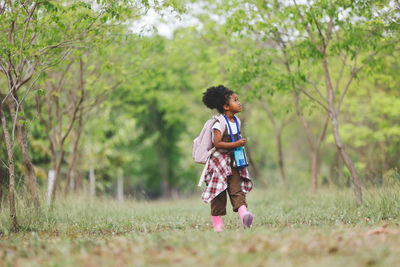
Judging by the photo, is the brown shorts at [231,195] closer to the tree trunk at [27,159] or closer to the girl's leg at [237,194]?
the girl's leg at [237,194]

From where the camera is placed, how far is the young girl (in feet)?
18.6

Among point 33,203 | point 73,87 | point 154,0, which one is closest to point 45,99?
point 73,87

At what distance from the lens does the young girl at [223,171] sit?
566cm

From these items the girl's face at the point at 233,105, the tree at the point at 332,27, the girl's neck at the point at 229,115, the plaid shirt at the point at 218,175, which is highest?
the tree at the point at 332,27

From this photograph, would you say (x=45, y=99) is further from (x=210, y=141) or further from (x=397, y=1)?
(x=397, y=1)

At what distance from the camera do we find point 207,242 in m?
3.89

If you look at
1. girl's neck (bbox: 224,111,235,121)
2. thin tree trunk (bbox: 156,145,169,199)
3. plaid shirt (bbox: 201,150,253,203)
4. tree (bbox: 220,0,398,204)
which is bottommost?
thin tree trunk (bbox: 156,145,169,199)

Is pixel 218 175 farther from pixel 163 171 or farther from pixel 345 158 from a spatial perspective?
pixel 163 171

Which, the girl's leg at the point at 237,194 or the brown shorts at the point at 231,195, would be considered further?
the brown shorts at the point at 231,195

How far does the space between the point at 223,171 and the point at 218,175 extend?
0.09 metres

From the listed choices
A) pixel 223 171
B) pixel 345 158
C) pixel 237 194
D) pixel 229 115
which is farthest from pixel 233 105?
pixel 345 158

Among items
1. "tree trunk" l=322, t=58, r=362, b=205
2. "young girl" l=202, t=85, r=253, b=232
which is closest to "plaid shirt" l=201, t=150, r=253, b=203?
"young girl" l=202, t=85, r=253, b=232

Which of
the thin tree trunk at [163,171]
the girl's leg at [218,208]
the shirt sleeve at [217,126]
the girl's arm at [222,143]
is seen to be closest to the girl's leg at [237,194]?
the girl's leg at [218,208]

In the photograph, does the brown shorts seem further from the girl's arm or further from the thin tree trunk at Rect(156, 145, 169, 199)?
the thin tree trunk at Rect(156, 145, 169, 199)
